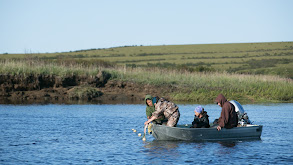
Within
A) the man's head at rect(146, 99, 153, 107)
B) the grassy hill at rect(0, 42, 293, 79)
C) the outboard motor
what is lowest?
the outboard motor

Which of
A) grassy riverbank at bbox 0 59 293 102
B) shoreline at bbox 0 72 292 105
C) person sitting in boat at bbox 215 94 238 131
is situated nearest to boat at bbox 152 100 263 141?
person sitting in boat at bbox 215 94 238 131

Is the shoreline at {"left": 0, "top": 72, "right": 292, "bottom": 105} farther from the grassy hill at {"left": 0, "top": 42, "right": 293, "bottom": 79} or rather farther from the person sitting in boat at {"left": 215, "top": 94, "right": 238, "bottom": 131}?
the grassy hill at {"left": 0, "top": 42, "right": 293, "bottom": 79}

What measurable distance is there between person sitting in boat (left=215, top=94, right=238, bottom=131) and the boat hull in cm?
25

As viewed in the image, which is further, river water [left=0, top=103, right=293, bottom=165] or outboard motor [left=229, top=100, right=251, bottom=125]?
outboard motor [left=229, top=100, right=251, bottom=125]

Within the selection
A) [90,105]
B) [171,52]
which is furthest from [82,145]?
[171,52]

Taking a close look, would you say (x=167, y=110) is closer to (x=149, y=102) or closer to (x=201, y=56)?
(x=149, y=102)

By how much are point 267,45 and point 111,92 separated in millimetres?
80693

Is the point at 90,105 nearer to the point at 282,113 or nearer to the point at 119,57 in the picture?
the point at 282,113

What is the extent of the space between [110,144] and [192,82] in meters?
24.0

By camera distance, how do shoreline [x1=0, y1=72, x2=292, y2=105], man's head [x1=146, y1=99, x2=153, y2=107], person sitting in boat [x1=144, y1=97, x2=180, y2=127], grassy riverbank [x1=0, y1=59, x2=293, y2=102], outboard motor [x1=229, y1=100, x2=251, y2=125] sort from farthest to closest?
1. grassy riverbank [x1=0, y1=59, x2=293, y2=102]
2. shoreline [x1=0, y1=72, x2=292, y2=105]
3. outboard motor [x1=229, y1=100, x2=251, y2=125]
4. man's head [x1=146, y1=99, x2=153, y2=107]
5. person sitting in boat [x1=144, y1=97, x2=180, y2=127]

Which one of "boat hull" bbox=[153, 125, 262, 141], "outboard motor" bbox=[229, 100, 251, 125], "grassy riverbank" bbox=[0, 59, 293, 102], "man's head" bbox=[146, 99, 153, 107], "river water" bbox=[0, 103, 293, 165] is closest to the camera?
"river water" bbox=[0, 103, 293, 165]

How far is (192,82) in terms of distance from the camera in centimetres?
4166

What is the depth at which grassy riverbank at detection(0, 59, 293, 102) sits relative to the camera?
38562mm

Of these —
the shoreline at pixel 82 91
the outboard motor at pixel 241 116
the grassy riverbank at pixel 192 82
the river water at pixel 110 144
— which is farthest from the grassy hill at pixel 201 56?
the outboard motor at pixel 241 116
